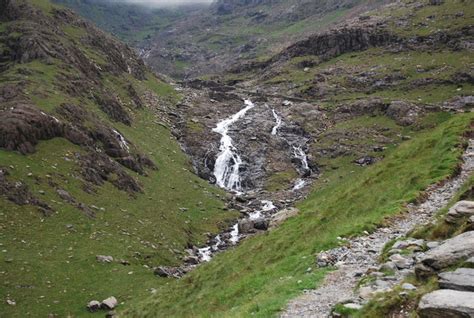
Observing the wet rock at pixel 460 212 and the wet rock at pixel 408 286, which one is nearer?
the wet rock at pixel 408 286

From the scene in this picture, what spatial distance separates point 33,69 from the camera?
80.2 m

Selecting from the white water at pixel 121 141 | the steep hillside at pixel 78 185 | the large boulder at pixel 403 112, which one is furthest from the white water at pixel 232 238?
the large boulder at pixel 403 112

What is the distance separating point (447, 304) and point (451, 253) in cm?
293

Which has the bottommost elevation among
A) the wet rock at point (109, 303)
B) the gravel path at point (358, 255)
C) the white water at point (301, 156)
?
the white water at point (301, 156)

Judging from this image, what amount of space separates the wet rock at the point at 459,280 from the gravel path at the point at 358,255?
4.01 m

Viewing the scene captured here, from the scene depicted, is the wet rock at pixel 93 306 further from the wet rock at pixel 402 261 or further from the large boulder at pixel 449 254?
the large boulder at pixel 449 254

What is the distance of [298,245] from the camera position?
89.7 feet

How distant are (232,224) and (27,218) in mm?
32698

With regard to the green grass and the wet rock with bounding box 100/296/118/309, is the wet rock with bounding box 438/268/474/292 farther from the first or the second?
the wet rock with bounding box 100/296/118/309

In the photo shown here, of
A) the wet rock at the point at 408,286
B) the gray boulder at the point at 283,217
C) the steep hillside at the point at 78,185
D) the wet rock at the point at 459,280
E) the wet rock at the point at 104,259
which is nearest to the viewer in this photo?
the wet rock at the point at 459,280

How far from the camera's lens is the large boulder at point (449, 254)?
12.5 m

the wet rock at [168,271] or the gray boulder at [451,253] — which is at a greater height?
the gray boulder at [451,253]

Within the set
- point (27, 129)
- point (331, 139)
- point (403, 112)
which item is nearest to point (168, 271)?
point (27, 129)

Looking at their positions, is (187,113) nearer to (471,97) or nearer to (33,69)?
(33,69)
